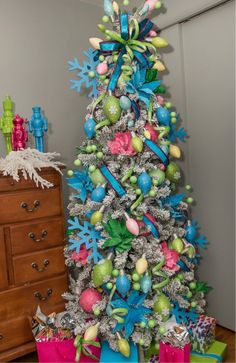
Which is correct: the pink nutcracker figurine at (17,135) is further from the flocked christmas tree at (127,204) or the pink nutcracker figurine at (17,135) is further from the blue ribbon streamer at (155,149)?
the blue ribbon streamer at (155,149)

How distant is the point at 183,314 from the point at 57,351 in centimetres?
69

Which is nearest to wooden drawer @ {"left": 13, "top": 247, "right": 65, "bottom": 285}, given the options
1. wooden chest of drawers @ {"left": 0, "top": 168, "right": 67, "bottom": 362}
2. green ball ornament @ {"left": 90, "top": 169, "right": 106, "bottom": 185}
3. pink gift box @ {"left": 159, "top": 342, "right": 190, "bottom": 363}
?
wooden chest of drawers @ {"left": 0, "top": 168, "right": 67, "bottom": 362}

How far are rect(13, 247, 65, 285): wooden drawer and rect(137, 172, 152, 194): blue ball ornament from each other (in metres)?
0.64

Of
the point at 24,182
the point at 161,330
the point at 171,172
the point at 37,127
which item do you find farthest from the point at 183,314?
the point at 37,127

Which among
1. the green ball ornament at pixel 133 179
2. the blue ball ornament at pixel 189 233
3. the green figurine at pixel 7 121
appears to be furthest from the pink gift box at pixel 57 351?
the green figurine at pixel 7 121

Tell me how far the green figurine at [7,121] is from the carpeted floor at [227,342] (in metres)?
1.23

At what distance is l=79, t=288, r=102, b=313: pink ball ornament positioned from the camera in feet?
5.92

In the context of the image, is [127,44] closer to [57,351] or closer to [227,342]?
[57,351]

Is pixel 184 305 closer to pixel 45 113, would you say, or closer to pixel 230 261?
pixel 230 261

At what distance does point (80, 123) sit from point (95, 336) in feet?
4.97

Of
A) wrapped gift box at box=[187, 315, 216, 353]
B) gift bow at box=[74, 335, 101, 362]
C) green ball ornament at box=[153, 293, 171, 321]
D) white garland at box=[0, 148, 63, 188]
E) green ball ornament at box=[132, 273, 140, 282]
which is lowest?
wrapped gift box at box=[187, 315, 216, 353]

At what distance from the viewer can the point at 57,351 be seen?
5.95ft

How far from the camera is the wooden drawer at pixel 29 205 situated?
184 cm

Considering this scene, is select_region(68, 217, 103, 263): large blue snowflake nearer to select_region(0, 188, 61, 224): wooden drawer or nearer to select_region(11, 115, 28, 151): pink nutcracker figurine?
select_region(0, 188, 61, 224): wooden drawer
